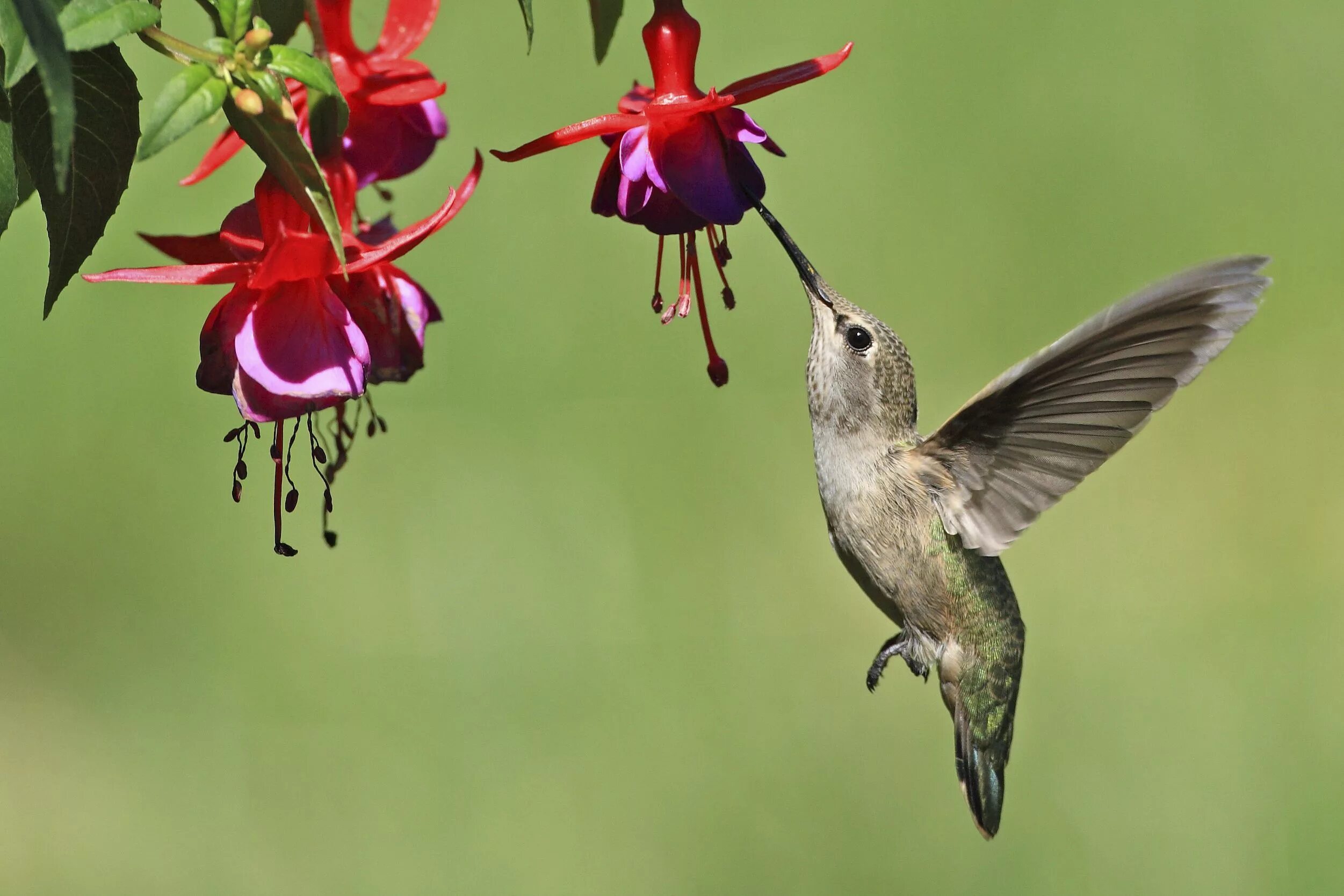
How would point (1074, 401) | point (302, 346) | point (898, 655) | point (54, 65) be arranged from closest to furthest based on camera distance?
1. point (54, 65)
2. point (302, 346)
3. point (1074, 401)
4. point (898, 655)

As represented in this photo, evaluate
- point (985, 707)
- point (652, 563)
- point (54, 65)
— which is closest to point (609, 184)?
point (54, 65)

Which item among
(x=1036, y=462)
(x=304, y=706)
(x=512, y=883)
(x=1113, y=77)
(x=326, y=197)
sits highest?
(x=1113, y=77)

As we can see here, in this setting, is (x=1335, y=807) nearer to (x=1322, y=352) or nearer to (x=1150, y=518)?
(x=1150, y=518)

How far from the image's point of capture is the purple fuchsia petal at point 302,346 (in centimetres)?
80

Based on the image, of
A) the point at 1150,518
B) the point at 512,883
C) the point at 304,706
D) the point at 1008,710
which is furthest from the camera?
the point at 1150,518

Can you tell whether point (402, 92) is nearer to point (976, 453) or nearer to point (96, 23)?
point (96, 23)

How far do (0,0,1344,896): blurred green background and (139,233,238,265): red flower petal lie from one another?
5.77 feet

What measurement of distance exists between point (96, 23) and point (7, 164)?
12cm

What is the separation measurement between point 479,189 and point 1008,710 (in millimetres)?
2024

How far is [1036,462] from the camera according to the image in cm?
119

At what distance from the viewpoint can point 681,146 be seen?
89cm

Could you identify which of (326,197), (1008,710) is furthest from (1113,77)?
(326,197)

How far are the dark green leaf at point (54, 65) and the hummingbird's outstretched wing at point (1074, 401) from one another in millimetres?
638

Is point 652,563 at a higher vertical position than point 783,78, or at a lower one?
lower
